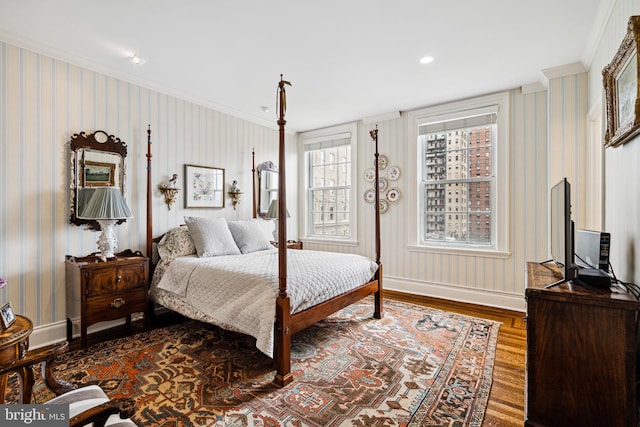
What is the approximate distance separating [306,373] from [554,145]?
323cm

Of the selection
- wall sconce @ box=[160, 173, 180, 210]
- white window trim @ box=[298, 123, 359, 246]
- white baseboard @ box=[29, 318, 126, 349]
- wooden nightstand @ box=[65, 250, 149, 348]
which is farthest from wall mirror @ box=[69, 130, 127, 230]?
white window trim @ box=[298, 123, 359, 246]

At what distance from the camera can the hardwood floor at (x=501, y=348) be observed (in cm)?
183

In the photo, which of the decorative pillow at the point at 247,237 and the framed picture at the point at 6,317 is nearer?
the framed picture at the point at 6,317

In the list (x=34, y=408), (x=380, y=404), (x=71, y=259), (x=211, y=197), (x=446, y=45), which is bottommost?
(x=380, y=404)

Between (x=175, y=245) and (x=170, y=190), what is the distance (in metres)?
0.71

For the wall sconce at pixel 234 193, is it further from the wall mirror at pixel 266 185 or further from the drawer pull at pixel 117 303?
the drawer pull at pixel 117 303

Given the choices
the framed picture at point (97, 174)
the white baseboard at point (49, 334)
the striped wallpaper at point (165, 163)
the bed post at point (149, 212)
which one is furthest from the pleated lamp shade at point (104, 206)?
the white baseboard at point (49, 334)

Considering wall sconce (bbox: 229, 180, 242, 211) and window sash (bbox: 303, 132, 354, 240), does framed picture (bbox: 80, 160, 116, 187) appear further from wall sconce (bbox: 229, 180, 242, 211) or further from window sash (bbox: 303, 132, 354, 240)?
window sash (bbox: 303, 132, 354, 240)

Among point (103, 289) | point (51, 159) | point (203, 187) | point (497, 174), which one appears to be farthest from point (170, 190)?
point (497, 174)

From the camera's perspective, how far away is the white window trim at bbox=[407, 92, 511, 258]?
3729mm

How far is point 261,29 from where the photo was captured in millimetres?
2461

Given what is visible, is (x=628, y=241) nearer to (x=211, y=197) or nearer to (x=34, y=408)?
(x=34, y=408)

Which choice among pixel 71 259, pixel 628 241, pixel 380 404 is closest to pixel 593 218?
pixel 628 241

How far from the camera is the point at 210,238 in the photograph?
338cm
